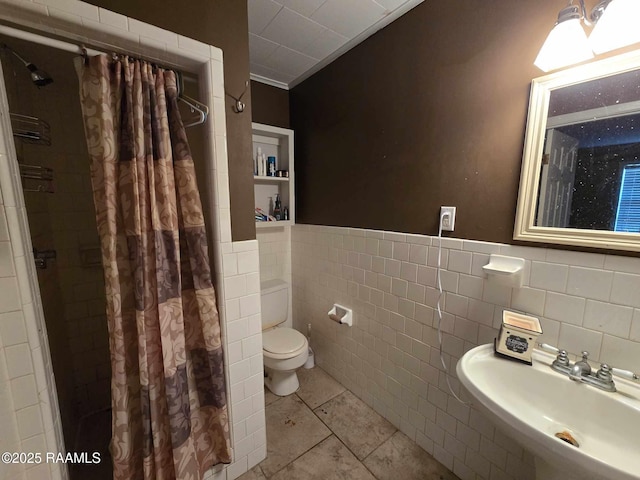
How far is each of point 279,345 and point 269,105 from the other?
6.39 feet

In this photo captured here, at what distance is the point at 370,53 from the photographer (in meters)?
1.53

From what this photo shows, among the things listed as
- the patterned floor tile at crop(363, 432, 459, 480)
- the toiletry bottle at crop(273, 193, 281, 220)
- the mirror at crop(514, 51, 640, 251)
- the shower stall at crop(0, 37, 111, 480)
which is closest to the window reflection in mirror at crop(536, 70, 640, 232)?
the mirror at crop(514, 51, 640, 251)

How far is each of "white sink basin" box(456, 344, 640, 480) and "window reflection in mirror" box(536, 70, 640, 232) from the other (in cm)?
55

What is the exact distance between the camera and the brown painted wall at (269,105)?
2035 mm

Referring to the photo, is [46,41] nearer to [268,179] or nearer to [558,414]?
[268,179]

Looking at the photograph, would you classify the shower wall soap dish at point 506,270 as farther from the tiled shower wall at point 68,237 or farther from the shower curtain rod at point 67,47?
the tiled shower wall at point 68,237

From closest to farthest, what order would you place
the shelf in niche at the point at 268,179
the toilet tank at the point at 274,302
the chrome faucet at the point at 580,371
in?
the chrome faucet at the point at 580,371, the shelf in niche at the point at 268,179, the toilet tank at the point at 274,302

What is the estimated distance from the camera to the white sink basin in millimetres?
623

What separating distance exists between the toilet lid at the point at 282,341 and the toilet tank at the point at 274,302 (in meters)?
0.14

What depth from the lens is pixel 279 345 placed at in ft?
5.90

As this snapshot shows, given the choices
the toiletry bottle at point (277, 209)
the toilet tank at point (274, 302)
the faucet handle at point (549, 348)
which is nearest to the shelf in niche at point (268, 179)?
the toiletry bottle at point (277, 209)

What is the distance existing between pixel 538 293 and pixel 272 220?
1.78m

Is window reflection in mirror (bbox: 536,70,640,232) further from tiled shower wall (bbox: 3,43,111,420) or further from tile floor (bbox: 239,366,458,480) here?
tiled shower wall (bbox: 3,43,111,420)

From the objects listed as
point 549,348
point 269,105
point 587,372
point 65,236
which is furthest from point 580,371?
point 65,236
